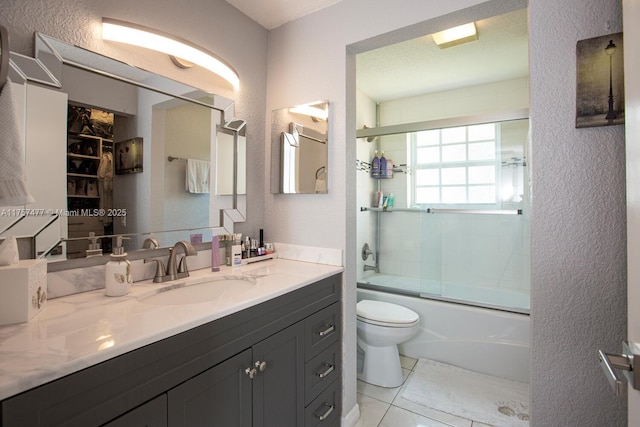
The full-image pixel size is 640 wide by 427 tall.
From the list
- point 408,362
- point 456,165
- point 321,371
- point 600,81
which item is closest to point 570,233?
point 600,81

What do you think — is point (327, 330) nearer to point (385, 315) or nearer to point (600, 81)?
point (385, 315)

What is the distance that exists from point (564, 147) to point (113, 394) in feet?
5.10

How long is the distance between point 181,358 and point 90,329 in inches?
10.0

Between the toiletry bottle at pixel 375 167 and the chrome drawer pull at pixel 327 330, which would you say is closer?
the chrome drawer pull at pixel 327 330

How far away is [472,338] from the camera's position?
2236 millimetres

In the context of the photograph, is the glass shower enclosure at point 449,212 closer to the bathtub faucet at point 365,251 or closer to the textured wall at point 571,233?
the bathtub faucet at point 365,251

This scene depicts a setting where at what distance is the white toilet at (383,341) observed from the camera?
1999mm

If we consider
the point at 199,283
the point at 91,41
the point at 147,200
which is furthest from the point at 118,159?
the point at 199,283

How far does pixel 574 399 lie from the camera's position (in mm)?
1014

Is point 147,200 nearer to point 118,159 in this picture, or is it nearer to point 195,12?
point 118,159

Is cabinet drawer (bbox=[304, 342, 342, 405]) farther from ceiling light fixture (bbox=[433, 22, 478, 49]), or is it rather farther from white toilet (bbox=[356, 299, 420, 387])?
ceiling light fixture (bbox=[433, 22, 478, 49])

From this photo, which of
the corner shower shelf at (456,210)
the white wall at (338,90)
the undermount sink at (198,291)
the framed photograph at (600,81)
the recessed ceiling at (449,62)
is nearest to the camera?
the framed photograph at (600,81)

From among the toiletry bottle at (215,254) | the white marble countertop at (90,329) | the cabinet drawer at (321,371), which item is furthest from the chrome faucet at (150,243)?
the cabinet drawer at (321,371)

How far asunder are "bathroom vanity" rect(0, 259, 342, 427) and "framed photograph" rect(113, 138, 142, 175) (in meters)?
0.51
